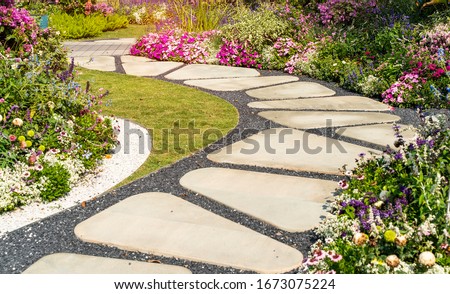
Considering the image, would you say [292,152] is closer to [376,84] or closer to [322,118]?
[322,118]

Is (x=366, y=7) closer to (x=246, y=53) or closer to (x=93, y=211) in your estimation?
(x=246, y=53)

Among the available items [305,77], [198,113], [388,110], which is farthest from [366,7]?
[198,113]

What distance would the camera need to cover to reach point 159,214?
10.3ft

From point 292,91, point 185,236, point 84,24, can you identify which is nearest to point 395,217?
point 185,236

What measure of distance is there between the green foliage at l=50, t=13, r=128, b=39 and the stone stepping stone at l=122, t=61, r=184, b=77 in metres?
3.04

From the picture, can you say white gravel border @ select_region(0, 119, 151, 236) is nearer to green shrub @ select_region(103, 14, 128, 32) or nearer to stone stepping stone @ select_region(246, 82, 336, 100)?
stone stepping stone @ select_region(246, 82, 336, 100)

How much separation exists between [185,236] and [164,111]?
2.67 metres

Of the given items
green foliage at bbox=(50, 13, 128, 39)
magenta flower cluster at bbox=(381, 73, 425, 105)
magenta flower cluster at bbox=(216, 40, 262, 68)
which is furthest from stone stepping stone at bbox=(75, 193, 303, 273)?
green foliage at bbox=(50, 13, 128, 39)

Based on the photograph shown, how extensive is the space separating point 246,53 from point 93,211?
4788mm

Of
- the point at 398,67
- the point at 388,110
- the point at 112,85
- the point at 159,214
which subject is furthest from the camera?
the point at 112,85

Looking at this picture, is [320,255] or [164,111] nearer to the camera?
[320,255]

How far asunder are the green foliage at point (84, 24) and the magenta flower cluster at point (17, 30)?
17.0 feet

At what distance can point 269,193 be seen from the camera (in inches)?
134

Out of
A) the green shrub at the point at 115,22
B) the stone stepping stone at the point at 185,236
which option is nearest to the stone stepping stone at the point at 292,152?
the stone stepping stone at the point at 185,236
